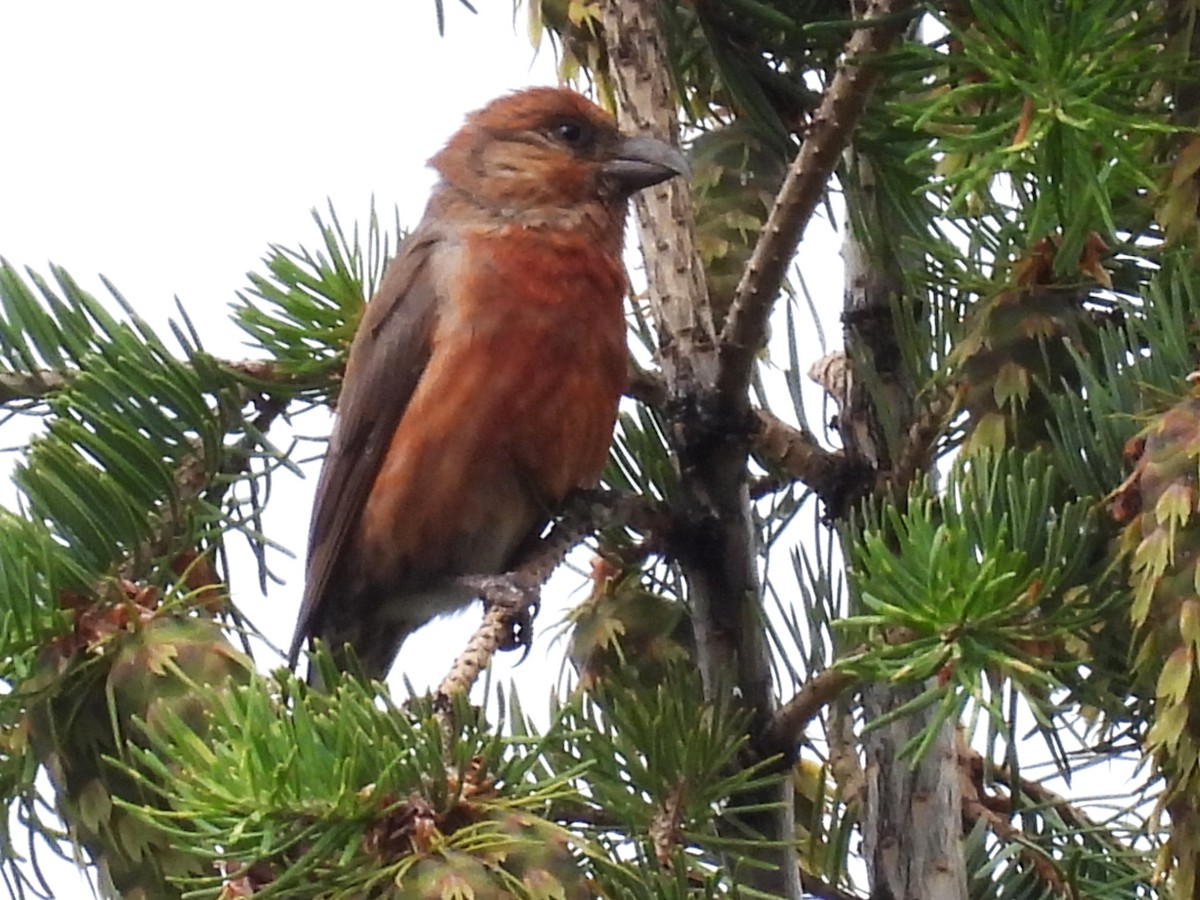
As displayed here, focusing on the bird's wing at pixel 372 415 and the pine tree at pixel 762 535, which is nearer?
the pine tree at pixel 762 535

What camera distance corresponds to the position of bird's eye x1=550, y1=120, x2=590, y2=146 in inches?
115

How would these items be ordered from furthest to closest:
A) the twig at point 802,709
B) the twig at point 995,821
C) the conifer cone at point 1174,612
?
the twig at point 995,821 < the twig at point 802,709 < the conifer cone at point 1174,612

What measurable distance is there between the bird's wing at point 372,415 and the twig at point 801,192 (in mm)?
673

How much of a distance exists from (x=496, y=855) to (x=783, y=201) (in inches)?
28.4

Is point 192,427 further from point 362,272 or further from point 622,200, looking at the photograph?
point 622,200

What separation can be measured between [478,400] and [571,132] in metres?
0.60

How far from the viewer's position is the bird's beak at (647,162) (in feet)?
6.56

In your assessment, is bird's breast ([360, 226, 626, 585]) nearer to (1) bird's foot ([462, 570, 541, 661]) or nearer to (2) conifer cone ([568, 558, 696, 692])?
(1) bird's foot ([462, 570, 541, 661])

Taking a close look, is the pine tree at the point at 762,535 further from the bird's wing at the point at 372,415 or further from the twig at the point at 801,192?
the bird's wing at the point at 372,415

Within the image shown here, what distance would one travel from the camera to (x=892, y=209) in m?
1.81

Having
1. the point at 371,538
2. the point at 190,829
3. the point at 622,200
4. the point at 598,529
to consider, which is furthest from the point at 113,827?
the point at 622,200

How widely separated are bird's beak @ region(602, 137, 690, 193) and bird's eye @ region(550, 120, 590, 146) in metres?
0.40

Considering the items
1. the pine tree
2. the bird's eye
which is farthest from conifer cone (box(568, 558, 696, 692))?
the bird's eye

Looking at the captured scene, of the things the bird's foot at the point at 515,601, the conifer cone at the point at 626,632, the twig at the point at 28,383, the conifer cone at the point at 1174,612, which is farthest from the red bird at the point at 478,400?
the conifer cone at the point at 1174,612
